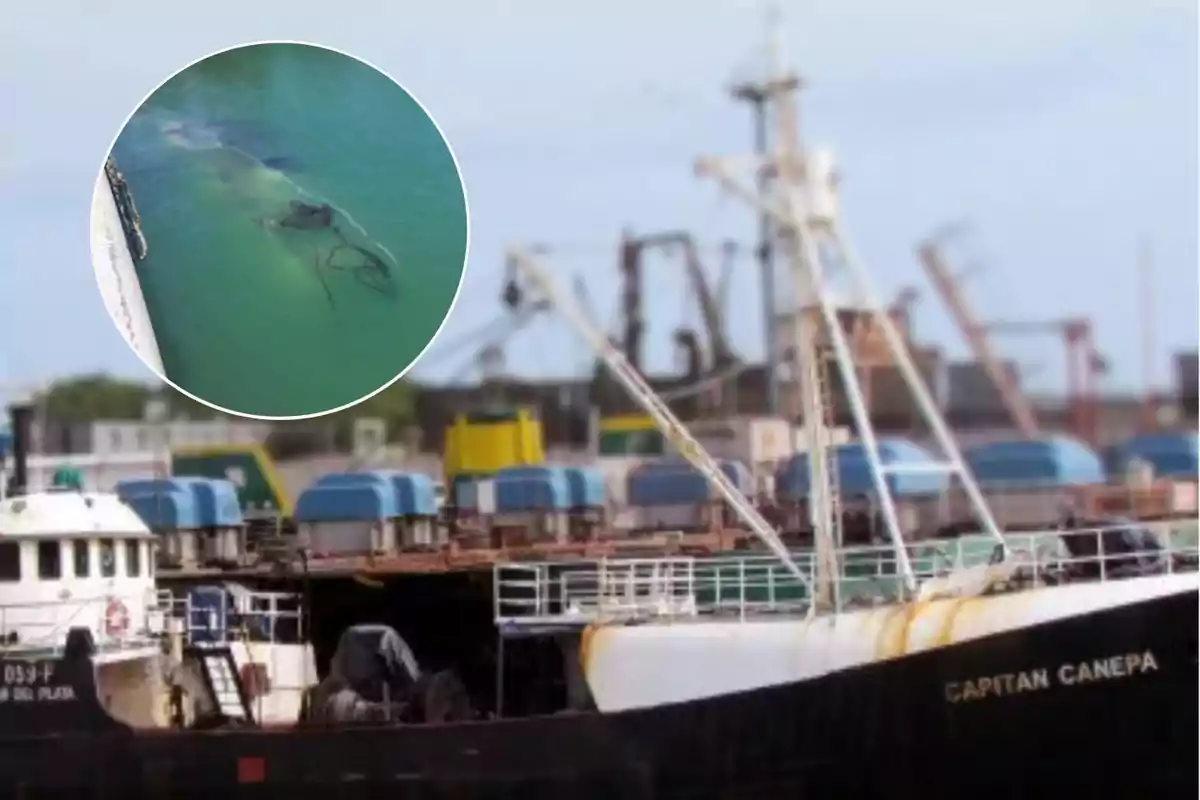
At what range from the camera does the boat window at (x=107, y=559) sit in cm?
2238

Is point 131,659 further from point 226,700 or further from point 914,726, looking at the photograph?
point 914,726

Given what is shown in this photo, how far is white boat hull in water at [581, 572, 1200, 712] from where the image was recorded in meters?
19.1

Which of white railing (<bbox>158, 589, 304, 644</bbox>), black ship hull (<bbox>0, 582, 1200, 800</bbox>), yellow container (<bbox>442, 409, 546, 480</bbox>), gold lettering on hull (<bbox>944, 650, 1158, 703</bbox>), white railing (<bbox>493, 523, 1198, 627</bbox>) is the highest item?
yellow container (<bbox>442, 409, 546, 480</bbox>)

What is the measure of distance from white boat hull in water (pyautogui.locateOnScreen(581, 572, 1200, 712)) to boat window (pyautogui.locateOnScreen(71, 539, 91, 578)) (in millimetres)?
6382

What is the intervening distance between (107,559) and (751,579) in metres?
8.01

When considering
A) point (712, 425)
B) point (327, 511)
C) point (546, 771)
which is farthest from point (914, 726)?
point (712, 425)

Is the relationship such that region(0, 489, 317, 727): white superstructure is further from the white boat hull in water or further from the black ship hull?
the white boat hull in water

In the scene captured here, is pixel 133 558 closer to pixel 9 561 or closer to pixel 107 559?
pixel 107 559

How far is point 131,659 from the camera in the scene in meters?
22.2

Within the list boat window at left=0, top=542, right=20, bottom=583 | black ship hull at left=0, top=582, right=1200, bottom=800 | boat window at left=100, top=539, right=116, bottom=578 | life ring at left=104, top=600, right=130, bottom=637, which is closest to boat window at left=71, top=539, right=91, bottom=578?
boat window at left=100, top=539, right=116, bottom=578

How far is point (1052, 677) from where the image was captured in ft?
61.3

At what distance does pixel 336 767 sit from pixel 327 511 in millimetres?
6458

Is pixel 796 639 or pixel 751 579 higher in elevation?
pixel 751 579

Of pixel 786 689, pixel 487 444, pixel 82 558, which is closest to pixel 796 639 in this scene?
pixel 786 689
